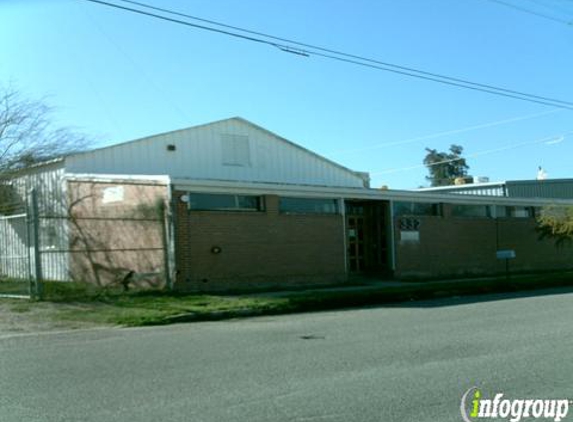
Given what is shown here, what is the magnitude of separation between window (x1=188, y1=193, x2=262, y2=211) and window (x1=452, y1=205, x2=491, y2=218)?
10.2 metres

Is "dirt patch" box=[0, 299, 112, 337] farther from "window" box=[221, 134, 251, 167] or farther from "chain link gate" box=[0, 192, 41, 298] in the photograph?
"window" box=[221, 134, 251, 167]

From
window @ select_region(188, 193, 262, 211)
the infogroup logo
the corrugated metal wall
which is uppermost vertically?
the corrugated metal wall

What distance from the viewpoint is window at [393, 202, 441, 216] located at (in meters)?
24.7

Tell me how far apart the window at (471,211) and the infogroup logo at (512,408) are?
823 inches

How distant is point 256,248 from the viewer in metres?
19.7

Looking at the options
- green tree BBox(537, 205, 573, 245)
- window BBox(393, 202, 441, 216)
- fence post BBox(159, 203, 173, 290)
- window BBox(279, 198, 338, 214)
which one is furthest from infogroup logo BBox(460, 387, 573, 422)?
green tree BBox(537, 205, 573, 245)

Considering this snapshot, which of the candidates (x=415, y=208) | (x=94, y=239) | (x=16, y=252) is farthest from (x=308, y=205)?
(x=16, y=252)

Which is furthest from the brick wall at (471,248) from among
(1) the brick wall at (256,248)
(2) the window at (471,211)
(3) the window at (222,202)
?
(3) the window at (222,202)

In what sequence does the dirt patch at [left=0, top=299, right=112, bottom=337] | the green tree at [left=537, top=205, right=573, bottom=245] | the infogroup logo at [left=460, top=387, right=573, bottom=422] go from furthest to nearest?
the green tree at [left=537, top=205, right=573, bottom=245] < the dirt patch at [left=0, top=299, right=112, bottom=337] < the infogroup logo at [left=460, top=387, right=573, bottom=422]

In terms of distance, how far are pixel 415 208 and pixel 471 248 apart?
3.51 metres

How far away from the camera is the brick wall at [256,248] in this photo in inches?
714

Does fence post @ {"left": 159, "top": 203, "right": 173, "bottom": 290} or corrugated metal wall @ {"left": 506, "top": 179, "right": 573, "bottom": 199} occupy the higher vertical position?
corrugated metal wall @ {"left": 506, "top": 179, "right": 573, "bottom": 199}

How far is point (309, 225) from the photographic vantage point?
70.2 ft

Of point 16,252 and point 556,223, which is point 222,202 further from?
point 556,223
